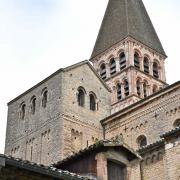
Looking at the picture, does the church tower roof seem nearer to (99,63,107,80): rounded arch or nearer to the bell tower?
the bell tower

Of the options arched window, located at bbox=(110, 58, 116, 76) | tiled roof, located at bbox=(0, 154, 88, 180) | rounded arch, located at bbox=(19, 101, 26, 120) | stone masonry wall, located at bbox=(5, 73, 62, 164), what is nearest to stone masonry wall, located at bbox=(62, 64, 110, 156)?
stone masonry wall, located at bbox=(5, 73, 62, 164)

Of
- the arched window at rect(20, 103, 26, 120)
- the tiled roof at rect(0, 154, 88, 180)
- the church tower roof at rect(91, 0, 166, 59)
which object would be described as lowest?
the tiled roof at rect(0, 154, 88, 180)

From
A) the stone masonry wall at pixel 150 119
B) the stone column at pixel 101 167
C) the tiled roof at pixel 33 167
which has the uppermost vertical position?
the stone masonry wall at pixel 150 119

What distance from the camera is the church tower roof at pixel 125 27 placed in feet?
131

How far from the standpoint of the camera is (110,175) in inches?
446

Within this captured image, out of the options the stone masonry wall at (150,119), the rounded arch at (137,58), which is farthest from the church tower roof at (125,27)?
the stone masonry wall at (150,119)

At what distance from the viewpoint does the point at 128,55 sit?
38125 millimetres

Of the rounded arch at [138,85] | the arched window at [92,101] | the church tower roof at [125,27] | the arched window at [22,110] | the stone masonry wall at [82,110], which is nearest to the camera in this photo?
the stone masonry wall at [82,110]

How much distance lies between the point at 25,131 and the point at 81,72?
447cm

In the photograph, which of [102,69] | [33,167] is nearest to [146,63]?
[102,69]

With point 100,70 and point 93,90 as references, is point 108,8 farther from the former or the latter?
point 93,90

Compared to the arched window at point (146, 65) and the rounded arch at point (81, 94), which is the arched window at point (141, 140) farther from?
the arched window at point (146, 65)

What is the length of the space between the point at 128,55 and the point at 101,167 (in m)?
27.6

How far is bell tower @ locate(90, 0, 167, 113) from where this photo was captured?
1470 inches
